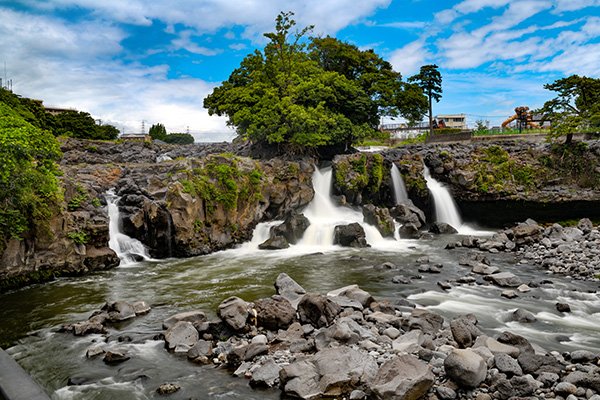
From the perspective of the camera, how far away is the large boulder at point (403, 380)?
705 cm

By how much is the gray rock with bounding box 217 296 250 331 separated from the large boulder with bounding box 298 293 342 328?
1.45 metres

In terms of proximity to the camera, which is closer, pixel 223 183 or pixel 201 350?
pixel 201 350

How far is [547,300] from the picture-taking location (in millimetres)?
13781

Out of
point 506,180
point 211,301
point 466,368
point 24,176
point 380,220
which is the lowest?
point 211,301

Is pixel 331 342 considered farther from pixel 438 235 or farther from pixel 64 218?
pixel 438 235

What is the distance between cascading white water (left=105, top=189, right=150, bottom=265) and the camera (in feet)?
66.6

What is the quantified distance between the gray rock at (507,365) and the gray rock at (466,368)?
43cm

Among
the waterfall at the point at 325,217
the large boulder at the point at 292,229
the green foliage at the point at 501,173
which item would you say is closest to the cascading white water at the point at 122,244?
the large boulder at the point at 292,229

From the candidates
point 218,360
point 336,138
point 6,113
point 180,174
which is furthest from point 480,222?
point 6,113

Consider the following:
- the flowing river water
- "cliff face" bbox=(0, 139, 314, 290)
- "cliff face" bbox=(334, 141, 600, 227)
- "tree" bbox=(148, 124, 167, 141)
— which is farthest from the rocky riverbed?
"tree" bbox=(148, 124, 167, 141)

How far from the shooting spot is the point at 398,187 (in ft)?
107

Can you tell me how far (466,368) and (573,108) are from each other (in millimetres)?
36879

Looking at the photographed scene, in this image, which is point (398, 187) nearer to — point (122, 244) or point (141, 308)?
point (122, 244)

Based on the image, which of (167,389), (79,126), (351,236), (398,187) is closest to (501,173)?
(398,187)
